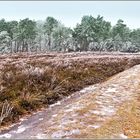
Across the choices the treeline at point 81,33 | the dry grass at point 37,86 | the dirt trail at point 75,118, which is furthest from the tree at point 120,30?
the dirt trail at point 75,118

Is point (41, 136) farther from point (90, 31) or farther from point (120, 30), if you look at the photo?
point (120, 30)

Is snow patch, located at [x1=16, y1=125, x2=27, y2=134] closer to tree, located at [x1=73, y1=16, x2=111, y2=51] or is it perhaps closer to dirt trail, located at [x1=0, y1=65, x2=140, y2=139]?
dirt trail, located at [x1=0, y1=65, x2=140, y2=139]

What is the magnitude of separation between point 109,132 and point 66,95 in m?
8.74

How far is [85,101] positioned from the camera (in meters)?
15.1

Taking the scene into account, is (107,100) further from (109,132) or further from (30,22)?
(30,22)

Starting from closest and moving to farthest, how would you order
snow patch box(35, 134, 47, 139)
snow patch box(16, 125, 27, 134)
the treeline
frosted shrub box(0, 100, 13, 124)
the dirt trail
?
snow patch box(35, 134, 47, 139)
the dirt trail
snow patch box(16, 125, 27, 134)
frosted shrub box(0, 100, 13, 124)
the treeline

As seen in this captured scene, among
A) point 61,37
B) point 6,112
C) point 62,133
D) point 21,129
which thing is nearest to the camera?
point 62,133

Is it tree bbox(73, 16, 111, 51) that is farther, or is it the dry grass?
tree bbox(73, 16, 111, 51)

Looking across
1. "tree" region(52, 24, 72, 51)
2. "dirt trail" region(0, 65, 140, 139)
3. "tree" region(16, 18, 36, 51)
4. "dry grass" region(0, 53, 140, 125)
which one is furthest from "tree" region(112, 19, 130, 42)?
"dirt trail" region(0, 65, 140, 139)

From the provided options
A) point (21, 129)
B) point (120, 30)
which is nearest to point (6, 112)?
point (21, 129)

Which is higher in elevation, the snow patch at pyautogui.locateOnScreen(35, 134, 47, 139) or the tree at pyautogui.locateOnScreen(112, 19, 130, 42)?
the tree at pyautogui.locateOnScreen(112, 19, 130, 42)

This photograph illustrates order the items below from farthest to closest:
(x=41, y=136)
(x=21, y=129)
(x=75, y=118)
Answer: (x=21, y=129) → (x=75, y=118) → (x=41, y=136)

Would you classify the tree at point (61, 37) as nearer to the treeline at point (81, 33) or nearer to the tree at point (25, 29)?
the treeline at point (81, 33)

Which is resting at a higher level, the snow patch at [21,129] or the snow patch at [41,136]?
the snow patch at [41,136]
